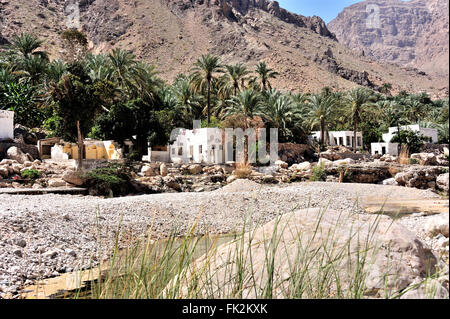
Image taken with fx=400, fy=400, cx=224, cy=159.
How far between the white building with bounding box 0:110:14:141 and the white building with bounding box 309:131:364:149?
948 inches

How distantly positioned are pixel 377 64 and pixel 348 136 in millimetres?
70431

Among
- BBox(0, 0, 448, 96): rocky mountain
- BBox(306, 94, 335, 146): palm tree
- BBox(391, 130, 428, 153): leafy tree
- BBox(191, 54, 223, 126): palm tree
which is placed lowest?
BBox(391, 130, 428, 153): leafy tree

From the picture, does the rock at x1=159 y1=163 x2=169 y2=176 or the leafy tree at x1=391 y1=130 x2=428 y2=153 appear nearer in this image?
the rock at x1=159 y1=163 x2=169 y2=176

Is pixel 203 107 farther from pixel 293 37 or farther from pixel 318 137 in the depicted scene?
pixel 293 37

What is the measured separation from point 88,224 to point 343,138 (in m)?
31.5

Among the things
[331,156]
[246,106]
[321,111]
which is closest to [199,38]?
[321,111]

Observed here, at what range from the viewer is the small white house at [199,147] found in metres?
27.0

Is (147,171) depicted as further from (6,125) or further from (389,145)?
(389,145)

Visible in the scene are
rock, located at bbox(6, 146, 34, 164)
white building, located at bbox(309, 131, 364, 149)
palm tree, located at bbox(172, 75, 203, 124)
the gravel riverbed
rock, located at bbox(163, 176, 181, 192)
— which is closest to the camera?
the gravel riverbed

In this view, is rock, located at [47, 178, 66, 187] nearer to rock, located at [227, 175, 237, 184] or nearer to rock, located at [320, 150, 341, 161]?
rock, located at [227, 175, 237, 184]

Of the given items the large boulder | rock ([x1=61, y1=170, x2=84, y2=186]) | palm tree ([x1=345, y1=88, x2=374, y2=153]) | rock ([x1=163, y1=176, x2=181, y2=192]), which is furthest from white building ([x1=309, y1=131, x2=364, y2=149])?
the large boulder

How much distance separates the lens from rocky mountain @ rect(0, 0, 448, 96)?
7219 centimetres

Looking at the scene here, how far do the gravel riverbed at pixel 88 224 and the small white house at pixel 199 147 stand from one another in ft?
37.6

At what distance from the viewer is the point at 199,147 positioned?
28.0 m
